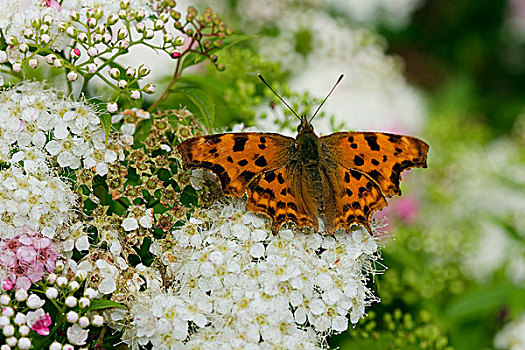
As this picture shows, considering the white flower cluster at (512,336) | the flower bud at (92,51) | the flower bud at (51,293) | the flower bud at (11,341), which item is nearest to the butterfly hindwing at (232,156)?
the flower bud at (92,51)

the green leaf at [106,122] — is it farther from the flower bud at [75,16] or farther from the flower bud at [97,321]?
the flower bud at [97,321]

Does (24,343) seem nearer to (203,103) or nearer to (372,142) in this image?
(203,103)

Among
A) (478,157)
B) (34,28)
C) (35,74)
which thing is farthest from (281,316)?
(478,157)

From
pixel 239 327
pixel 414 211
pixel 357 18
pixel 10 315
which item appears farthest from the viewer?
pixel 357 18

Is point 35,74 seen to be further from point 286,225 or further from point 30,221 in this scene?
point 286,225

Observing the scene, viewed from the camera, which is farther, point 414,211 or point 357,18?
point 357,18

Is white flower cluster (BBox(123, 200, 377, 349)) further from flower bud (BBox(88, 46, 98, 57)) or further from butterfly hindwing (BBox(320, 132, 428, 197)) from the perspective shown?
flower bud (BBox(88, 46, 98, 57))

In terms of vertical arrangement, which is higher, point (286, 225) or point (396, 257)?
point (396, 257)

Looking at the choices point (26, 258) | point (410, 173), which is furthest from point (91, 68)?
point (410, 173)
